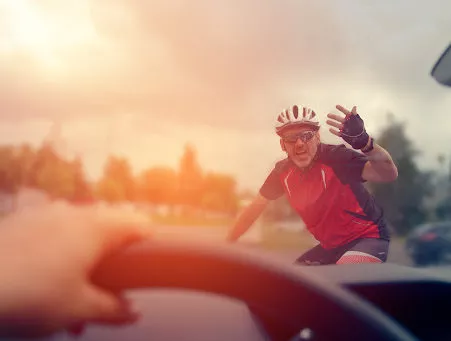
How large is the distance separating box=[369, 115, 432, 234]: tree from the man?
2.6 inches

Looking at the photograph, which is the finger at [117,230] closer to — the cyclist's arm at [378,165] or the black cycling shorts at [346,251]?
the black cycling shorts at [346,251]

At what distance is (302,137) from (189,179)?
0.62 metres

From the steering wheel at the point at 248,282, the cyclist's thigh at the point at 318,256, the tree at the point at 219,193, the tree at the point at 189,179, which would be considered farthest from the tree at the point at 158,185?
the steering wheel at the point at 248,282

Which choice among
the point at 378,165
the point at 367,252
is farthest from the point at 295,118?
the point at 367,252

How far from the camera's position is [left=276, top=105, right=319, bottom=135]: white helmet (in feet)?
8.95

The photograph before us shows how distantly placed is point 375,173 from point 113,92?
1.28m

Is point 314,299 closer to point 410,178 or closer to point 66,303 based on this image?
point 66,303

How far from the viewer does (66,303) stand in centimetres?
121

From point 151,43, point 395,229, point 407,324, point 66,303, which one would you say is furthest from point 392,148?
point 66,303

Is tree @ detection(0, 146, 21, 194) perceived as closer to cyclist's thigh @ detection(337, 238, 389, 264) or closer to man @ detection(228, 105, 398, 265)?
man @ detection(228, 105, 398, 265)

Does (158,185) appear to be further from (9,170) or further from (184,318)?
(184,318)

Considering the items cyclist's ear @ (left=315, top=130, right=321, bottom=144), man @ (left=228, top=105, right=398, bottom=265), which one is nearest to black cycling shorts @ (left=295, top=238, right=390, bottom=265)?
man @ (left=228, top=105, right=398, bottom=265)

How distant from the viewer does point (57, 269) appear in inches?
48.4

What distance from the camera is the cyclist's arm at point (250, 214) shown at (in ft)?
9.32
